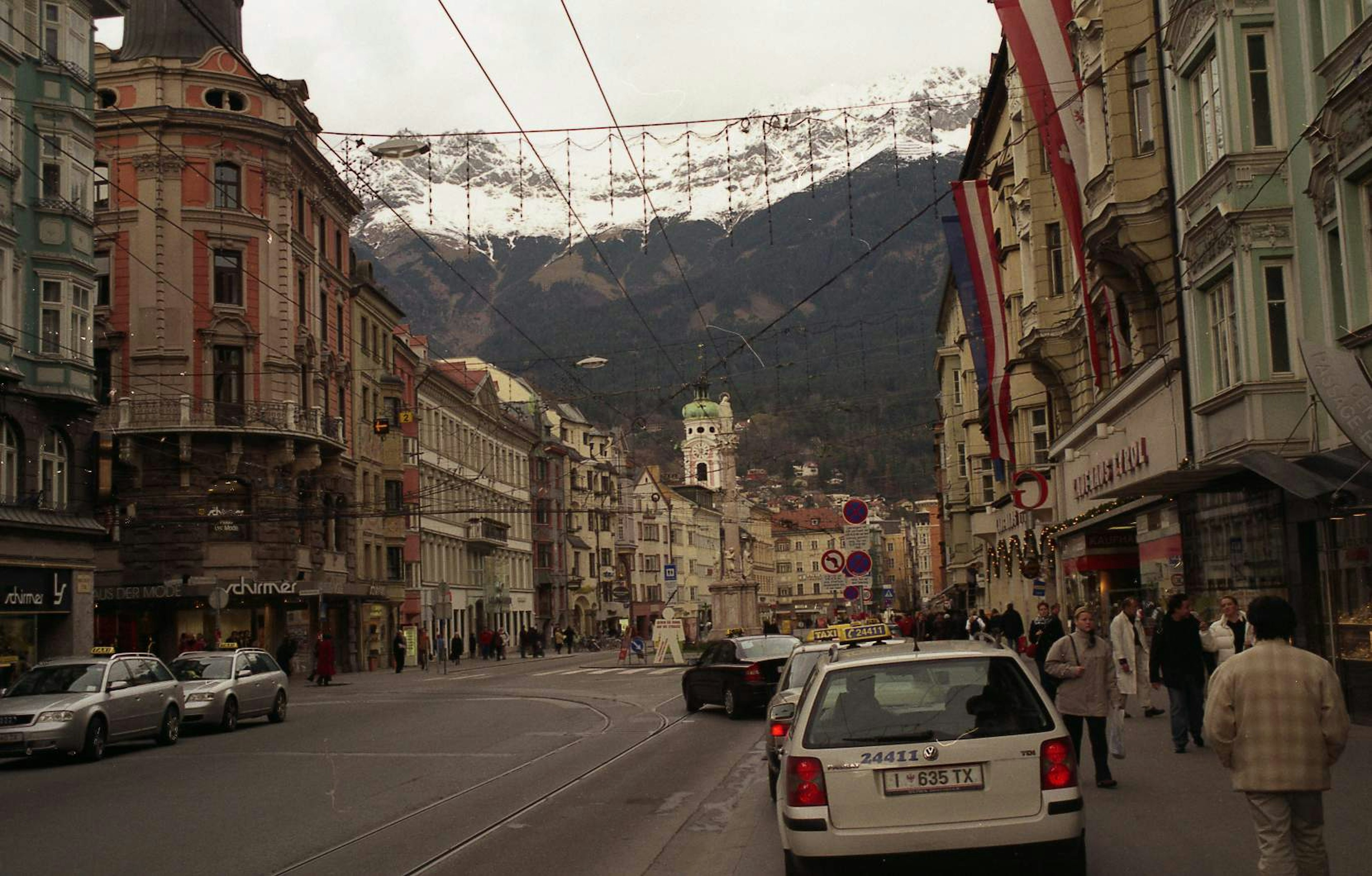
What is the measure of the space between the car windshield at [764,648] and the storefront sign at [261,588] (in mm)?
26978

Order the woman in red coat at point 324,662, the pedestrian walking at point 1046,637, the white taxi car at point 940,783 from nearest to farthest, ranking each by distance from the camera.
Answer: the white taxi car at point 940,783 → the pedestrian walking at point 1046,637 → the woman in red coat at point 324,662

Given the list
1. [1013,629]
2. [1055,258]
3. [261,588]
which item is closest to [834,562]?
[1013,629]

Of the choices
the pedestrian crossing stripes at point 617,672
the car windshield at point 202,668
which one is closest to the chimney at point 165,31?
the pedestrian crossing stripes at point 617,672

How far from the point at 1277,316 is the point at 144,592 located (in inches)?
1553

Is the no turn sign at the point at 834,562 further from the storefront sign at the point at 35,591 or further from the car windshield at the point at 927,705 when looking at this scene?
the storefront sign at the point at 35,591

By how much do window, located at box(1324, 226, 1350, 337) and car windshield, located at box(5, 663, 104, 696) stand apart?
17840 millimetres

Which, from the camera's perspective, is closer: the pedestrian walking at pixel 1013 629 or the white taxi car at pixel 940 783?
the white taxi car at pixel 940 783

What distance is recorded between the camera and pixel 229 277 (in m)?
50.8

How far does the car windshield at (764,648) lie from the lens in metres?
26.8

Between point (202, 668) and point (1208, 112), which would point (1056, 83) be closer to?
point (1208, 112)

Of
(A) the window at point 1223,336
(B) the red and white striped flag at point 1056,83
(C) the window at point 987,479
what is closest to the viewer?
(A) the window at point 1223,336

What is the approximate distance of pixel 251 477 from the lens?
4994cm

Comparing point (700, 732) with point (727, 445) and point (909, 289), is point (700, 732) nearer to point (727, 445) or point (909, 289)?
point (727, 445)

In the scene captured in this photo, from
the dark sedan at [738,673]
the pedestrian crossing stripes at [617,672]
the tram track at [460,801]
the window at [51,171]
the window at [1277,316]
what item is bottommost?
the pedestrian crossing stripes at [617,672]
